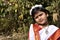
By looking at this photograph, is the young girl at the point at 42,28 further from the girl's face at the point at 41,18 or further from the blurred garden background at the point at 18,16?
the blurred garden background at the point at 18,16

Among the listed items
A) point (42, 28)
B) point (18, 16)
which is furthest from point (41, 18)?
point (18, 16)

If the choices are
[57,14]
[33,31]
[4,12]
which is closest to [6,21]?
Result: [4,12]

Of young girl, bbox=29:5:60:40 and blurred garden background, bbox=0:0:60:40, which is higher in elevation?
young girl, bbox=29:5:60:40

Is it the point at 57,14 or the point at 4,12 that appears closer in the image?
the point at 57,14

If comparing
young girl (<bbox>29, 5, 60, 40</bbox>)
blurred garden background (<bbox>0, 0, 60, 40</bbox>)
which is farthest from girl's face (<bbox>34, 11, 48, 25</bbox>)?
blurred garden background (<bbox>0, 0, 60, 40</bbox>)

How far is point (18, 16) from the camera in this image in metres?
6.77

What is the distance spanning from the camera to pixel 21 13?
6.62 meters

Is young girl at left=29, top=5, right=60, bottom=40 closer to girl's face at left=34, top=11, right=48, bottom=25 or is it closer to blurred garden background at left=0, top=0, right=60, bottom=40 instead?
girl's face at left=34, top=11, right=48, bottom=25

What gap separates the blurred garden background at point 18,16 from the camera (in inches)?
246

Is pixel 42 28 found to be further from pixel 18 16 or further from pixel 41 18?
pixel 18 16

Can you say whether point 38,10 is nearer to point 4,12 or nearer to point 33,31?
point 33,31

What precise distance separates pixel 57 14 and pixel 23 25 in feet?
3.15

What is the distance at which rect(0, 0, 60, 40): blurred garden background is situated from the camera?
6.26 meters

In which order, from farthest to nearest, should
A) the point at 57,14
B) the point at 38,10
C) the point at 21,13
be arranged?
the point at 21,13 < the point at 57,14 < the point at 38,10
